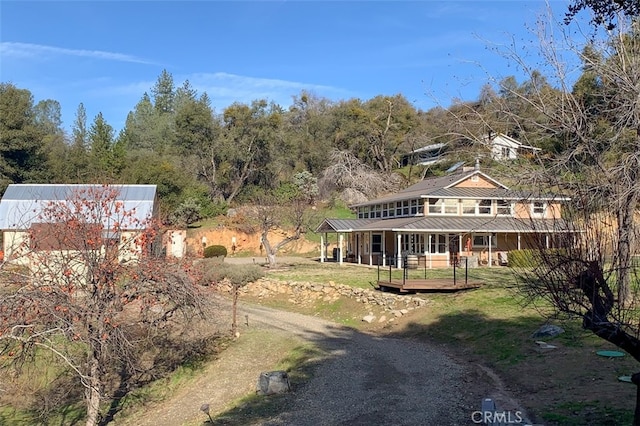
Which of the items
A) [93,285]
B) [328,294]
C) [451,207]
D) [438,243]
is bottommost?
[328,294]

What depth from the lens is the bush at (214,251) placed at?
42.7 meters

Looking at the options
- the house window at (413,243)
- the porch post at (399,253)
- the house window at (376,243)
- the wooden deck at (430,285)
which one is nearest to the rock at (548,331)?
the wooden deck at (430,285)

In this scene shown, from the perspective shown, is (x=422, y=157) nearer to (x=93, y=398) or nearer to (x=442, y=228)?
(x=442, y=228)

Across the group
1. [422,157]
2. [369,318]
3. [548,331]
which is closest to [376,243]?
[369,318]

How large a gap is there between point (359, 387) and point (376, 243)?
25632 millimetres

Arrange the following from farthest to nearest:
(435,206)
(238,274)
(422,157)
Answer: (422,157)
(435,206)
(238,274)

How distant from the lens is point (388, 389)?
36.7 ft

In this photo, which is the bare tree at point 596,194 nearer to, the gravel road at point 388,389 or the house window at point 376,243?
the gravel road at point 388,389

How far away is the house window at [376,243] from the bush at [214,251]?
12.2 m

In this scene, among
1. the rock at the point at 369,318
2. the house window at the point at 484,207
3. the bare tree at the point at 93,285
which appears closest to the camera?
the bare tree at the point at 93,285

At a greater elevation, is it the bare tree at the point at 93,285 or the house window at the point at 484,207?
the house window at the point at 484,207

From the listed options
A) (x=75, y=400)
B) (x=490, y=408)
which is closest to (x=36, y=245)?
(x=75, y=400)

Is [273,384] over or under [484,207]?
under

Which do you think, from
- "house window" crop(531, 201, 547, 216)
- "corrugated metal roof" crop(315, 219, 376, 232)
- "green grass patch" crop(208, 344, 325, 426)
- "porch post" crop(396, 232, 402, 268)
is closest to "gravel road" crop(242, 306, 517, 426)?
"green grass patch" crop(208, 344, 325, 426)
